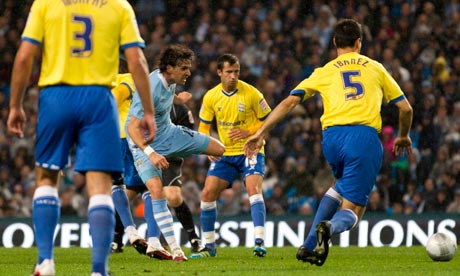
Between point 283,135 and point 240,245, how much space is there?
3.51 metres

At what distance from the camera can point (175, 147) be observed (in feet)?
34.2

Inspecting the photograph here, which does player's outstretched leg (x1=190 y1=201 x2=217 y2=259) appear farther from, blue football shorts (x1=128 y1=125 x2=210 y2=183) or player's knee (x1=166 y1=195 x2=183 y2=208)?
blue football shorts (x1=128 y1=125 x2=210 y2=183)

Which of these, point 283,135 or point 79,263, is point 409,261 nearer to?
point 79,263

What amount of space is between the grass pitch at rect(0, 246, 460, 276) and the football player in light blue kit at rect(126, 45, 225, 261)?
0.46 meters

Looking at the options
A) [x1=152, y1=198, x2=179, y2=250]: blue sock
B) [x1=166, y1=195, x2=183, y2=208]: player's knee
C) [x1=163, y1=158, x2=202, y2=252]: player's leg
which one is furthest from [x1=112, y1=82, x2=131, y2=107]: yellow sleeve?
[x1=152, y1=198, x2=179, y2=250]: blue sock

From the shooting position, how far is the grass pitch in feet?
28.9

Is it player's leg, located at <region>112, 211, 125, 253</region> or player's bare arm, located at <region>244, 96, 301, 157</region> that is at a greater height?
player's bare arm, located at <region>244, 96, 301, 157</region>

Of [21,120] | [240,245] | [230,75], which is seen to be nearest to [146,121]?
[21,120]

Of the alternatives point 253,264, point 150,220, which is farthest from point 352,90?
point 150,220

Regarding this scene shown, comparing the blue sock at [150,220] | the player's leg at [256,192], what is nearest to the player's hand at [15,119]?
the blue sock at [150,220]

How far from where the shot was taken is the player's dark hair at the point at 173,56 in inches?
403

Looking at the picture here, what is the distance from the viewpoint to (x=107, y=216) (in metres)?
6.54

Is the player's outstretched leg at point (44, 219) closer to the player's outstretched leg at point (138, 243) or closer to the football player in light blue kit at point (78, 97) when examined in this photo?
the football player in light blue kit at point (78, 97)

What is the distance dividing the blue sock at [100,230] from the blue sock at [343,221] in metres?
2.68
